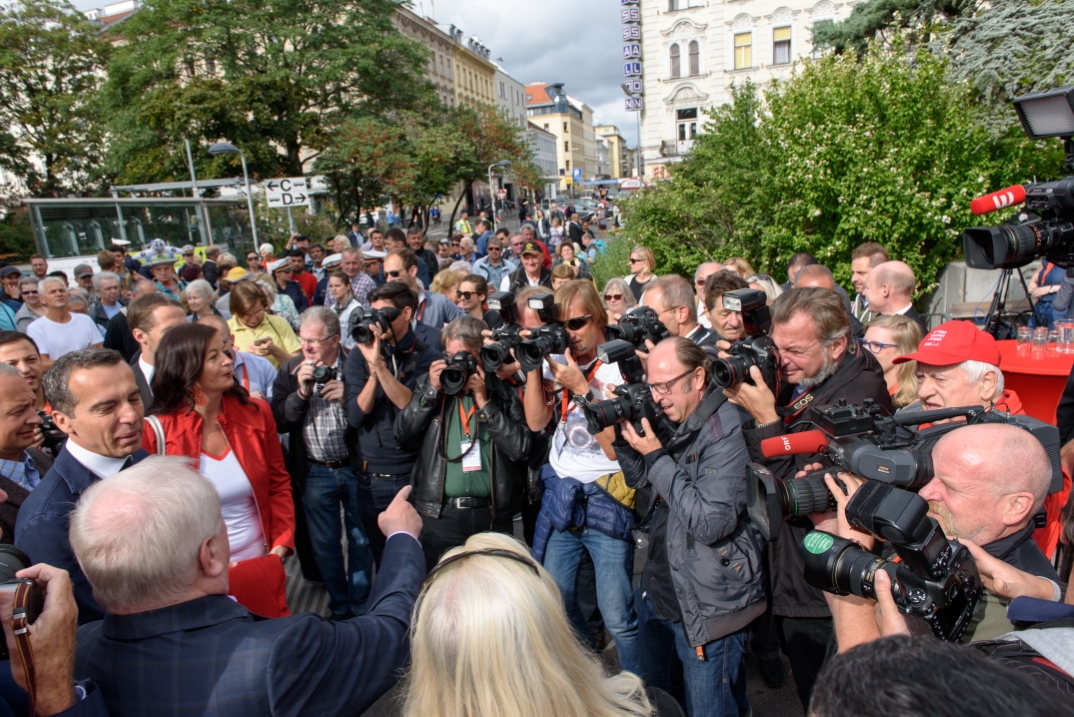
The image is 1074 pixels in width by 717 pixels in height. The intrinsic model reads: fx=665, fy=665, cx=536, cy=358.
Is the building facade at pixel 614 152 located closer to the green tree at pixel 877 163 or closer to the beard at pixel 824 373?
the green tree at pixel 877 163

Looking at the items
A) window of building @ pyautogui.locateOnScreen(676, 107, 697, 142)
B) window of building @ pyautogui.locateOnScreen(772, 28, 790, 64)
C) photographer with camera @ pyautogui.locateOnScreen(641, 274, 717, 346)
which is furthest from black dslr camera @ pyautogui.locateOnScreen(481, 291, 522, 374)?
window of building @ pyautogui.locateOnScreen(676, 107, 697, 142)

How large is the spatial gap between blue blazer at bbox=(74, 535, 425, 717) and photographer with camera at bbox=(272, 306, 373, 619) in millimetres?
1971

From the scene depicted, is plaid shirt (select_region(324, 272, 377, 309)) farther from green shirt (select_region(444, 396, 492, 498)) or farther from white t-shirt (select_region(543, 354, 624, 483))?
white t-shirt (select_region(543, 354, 624, 483))

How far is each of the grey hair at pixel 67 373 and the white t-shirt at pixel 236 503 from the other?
58 cm

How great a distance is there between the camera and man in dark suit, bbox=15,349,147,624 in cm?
224

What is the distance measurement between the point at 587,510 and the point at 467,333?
1088 millimetres

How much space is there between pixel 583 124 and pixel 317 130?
325 ft

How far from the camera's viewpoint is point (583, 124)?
120 metres

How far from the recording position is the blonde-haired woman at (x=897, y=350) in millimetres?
3326

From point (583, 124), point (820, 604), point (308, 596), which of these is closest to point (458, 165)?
point (308, 596)

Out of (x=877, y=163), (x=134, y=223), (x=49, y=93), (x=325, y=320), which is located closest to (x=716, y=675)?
(x=325, y=320)

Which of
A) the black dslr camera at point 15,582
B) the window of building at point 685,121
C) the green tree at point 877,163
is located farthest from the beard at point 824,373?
the window of building at point 685,121

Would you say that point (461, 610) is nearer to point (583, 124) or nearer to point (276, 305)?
point (276, 305)

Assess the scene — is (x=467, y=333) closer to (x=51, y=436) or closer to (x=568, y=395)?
(x=568, y=395)
